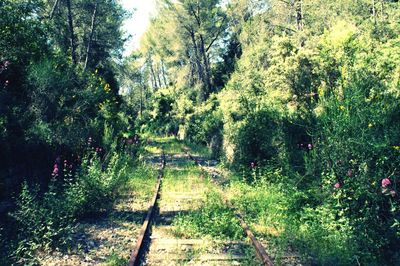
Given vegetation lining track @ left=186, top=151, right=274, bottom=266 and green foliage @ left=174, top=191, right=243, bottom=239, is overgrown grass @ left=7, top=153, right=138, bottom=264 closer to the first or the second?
green foliage @ left=174, top=191, right=243, bottom=239

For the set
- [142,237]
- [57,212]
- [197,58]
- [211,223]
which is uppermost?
[197,58]

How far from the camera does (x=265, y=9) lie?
29438 mm

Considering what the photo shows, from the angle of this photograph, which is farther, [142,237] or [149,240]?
[149,240]

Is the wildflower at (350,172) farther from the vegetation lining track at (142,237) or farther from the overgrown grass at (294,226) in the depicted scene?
the vegetation lining track at (142,237)

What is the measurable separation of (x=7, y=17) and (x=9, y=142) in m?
4.50

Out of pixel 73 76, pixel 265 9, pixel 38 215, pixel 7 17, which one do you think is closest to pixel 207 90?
pixel 265 9

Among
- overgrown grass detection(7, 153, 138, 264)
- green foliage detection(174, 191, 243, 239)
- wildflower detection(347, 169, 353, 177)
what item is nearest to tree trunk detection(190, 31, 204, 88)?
overgrown grass detection(7, 153, 138, 264)

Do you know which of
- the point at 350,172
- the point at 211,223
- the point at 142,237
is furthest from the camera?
the point at 211,223

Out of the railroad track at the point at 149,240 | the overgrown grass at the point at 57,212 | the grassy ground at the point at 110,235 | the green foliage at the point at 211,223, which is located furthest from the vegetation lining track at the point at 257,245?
the overgrown grass at the point at 57,212

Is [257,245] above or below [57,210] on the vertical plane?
below

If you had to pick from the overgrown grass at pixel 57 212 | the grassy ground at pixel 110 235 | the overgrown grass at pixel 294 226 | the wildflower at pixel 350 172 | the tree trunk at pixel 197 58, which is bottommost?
the overgrown grass at pixel 294 226

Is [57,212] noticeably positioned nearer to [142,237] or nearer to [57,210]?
[57,210]

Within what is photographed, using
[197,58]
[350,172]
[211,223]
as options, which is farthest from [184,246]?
[197,58]

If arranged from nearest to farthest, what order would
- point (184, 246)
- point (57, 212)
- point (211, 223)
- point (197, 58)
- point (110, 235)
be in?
1. point (184, 246)
2. point (110, 235)
3. point (57, 212)
4. point (211, 223)
5. point (197, 58)
